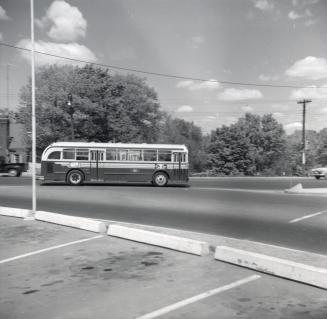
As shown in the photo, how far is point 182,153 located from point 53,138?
23.0m

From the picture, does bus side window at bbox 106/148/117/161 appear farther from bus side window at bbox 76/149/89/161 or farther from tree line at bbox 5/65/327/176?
tree line at bbox 5/65/327/176

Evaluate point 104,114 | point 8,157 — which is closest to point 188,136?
point 104,114

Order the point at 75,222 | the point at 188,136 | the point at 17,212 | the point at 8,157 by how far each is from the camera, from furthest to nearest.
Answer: the point at 188,136 < the point at 8,157 < the point at 17,212 < the point at 75,222

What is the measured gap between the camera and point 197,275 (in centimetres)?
605

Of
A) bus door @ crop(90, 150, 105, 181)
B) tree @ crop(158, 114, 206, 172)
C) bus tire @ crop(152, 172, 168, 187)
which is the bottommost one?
bus tire @ crop(152, 172, 168, 187)

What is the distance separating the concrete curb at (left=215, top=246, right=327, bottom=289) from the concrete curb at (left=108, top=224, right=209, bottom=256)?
38 centimetres

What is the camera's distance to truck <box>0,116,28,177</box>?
34.8m

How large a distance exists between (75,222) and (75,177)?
1423 cm

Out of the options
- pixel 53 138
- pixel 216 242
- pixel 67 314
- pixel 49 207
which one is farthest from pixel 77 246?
pixel 53 138

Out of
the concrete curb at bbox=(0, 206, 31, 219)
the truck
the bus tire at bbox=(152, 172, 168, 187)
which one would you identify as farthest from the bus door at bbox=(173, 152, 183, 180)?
the truck

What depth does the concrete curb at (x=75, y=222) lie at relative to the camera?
31.6ft

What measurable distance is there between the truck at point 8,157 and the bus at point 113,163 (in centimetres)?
1192

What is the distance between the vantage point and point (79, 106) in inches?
1690

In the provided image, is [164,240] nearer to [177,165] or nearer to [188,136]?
[177,165]
